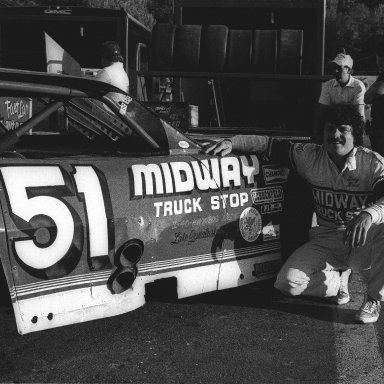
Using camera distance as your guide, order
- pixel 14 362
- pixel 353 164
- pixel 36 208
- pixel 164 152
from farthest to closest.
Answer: pixel 353 164
pixel 164 152
pixel 14 362
pixel 36 208

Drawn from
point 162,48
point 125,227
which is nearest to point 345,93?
point 162,48

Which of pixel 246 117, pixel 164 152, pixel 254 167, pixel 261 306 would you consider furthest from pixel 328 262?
pixel 246 117

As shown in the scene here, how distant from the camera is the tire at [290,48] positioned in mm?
7633

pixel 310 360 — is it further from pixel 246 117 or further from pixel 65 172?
pixel 246 117

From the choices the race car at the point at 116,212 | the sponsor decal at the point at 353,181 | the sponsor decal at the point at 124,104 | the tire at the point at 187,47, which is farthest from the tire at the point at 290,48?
the sponsor decal at the point at 124,104

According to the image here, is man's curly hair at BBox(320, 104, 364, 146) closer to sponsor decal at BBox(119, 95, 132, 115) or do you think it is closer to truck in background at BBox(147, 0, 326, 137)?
sponsor decal at BBox(119, 95, 132, 115)

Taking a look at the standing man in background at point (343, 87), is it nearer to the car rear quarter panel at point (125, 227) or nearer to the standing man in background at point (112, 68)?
the standing man in background at point (112, 68)

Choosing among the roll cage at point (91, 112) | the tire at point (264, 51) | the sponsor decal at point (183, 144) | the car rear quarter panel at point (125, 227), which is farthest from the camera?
the tire at point (264, 51)

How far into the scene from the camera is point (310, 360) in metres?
3.03

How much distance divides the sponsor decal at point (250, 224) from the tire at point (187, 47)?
4.45 metres

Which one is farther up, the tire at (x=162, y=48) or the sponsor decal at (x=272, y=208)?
the tire at (x=162, y=48)

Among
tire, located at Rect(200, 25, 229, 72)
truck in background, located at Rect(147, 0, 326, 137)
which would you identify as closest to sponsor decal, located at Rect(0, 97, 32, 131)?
truck in background, located at Rect(147, 0, 326, 137)

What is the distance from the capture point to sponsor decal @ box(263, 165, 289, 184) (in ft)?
12.4

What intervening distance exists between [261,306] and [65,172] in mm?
1563
